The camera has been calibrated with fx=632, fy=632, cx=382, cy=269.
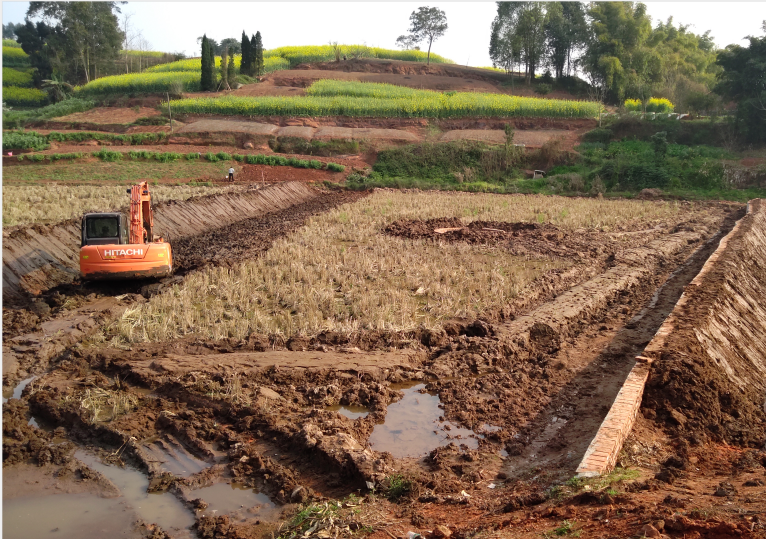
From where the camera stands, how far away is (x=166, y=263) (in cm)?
1301

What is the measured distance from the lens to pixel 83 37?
71000 mm

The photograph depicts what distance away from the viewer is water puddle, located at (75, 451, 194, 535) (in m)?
5.76

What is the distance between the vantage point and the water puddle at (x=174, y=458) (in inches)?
260

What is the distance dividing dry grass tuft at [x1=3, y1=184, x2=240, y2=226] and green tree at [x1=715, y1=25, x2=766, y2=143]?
112ft

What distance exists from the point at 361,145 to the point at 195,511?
131 ft

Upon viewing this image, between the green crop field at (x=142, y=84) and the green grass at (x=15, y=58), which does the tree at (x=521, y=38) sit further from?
the green grass at (x=15, y=58)

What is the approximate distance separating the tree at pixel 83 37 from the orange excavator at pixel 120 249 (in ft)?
211

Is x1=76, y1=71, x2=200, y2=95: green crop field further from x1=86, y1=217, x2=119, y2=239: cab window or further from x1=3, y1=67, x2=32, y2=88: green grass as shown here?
x1=86, y1=217, x2=119, y2=239: cab window

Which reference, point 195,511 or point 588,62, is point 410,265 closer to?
point 195,511

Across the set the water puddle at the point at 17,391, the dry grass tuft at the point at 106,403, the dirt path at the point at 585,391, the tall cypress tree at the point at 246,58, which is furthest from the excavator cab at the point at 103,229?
the tall cypress tree at the point at 246,58

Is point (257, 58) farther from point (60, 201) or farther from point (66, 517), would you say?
point (66, 517)

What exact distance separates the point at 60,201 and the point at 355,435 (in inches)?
775

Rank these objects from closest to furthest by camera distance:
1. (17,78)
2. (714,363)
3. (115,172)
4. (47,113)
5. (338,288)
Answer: (714,363), (338,288), (115,172), (47,113), (17,78)

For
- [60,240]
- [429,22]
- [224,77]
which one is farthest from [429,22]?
[60,240]
